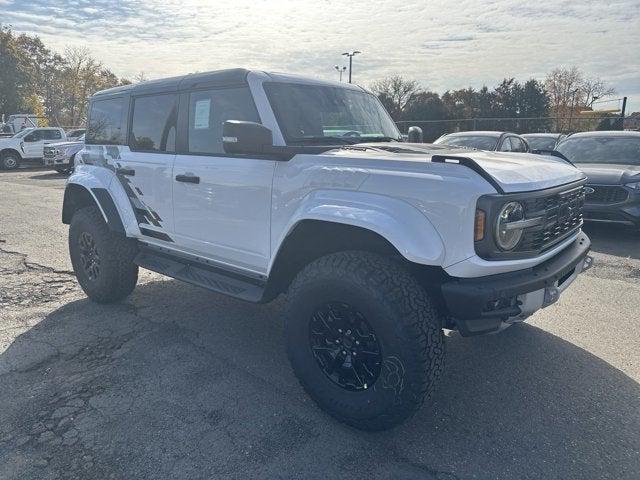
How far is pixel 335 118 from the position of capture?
3627 mm

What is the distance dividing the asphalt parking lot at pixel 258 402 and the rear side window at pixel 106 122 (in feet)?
5.27

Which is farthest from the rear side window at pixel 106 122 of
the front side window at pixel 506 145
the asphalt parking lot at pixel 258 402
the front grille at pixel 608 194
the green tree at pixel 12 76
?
the green tree at pixel 12 76

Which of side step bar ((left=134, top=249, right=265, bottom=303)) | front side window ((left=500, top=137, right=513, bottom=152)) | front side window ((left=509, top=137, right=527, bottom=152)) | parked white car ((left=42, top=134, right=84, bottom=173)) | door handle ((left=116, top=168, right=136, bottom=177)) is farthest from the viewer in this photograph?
parked white car ((left=42, top=134, right=84, bottom=173))

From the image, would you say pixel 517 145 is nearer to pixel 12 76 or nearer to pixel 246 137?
pixel 246 137

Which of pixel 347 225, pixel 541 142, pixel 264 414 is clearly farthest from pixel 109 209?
pixel 541 142

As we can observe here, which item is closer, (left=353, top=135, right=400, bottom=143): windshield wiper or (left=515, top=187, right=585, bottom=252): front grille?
(left=515, top=187, right=585, bottom=252): front grille

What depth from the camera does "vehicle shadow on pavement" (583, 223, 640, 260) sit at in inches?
264

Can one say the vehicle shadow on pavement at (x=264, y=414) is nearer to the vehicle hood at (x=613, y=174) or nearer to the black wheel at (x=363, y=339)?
the black wheel at (x=363, y=339)

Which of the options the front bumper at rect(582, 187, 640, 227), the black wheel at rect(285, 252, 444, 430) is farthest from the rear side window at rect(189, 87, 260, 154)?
the front bumper at rect(582, 187, 640, 227)

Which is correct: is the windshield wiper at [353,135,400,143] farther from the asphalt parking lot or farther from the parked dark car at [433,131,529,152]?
the parked dark car at [433,131,529,152]

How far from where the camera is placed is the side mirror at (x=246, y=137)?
287cm

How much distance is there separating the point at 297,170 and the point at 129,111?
2304 mm

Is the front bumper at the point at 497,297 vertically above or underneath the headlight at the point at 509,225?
underneath

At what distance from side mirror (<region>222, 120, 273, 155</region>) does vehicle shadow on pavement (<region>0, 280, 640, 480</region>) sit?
5.07 feet
